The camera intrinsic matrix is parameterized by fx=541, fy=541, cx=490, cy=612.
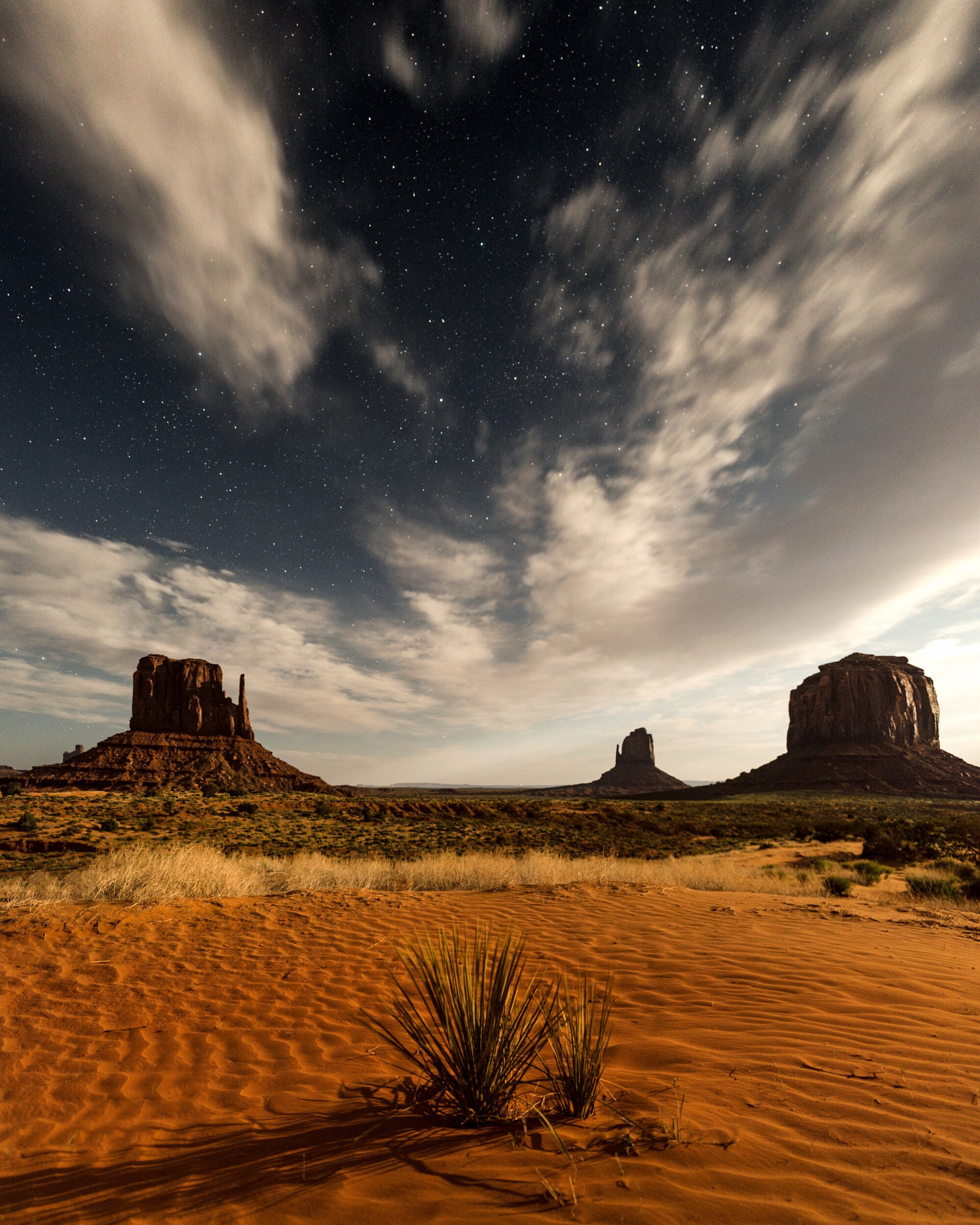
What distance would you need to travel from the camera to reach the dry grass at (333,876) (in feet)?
32.2

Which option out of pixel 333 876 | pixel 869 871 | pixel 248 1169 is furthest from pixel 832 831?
pixel 248 1169

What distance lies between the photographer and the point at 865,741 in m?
85.4

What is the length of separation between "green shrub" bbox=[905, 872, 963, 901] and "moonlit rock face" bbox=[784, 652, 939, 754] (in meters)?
87.8

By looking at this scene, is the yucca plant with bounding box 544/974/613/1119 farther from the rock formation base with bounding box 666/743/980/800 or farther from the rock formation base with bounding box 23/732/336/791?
the rock formation base with bounding box 666/743/980/800

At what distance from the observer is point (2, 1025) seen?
16.6 ft

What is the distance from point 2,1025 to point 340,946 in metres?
3.59

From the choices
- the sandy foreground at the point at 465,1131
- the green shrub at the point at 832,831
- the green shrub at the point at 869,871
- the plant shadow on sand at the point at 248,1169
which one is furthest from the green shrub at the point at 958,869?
the plant shadow on sand at the point at 248,1169

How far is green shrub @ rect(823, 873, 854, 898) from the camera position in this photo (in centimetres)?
1213

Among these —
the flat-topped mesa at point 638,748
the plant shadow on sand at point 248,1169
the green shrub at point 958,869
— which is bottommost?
the green shrub at point 958,869

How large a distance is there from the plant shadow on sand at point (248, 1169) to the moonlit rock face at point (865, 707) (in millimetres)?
101744

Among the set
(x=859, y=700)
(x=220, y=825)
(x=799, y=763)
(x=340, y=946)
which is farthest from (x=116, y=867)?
(x=859, y=700)

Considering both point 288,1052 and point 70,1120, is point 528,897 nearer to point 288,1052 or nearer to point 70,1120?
point 288,1052

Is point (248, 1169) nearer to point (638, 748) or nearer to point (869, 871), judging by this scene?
point (869, 871)

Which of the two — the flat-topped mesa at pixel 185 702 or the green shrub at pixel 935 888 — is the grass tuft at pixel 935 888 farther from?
the flat-topped mesa at pixel 185 702
